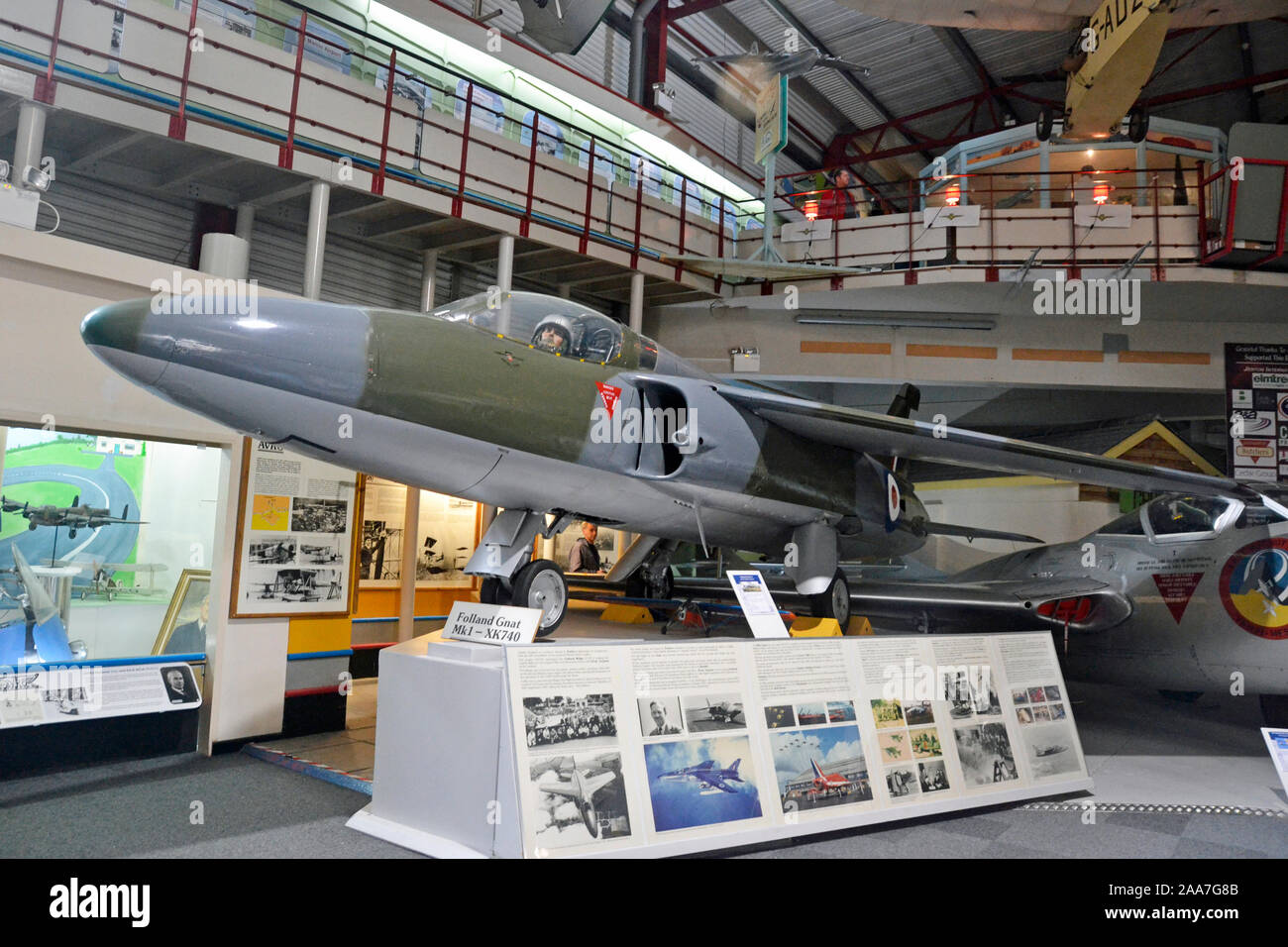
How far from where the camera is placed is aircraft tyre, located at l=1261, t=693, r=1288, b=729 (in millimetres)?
6359

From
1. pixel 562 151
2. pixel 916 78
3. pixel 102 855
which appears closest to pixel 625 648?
pixel 102 855

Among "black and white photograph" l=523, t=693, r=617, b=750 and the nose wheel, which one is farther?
the nose wheel

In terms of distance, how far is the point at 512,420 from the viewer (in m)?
4.42

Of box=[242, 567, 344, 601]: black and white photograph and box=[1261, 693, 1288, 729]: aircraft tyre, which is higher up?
box=[242, 567, 344, 601]: black and white photograph

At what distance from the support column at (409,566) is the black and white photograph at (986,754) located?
597cm

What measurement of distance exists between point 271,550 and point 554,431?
2.57 meters

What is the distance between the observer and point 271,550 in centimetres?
575

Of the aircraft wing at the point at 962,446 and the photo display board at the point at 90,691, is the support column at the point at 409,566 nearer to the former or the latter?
the photo display board at the point at 90,691

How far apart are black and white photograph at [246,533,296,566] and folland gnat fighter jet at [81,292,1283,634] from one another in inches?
75.8

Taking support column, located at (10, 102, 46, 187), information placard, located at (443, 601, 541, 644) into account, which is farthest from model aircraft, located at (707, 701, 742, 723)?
support column, located at (10, 102, 46, 187)

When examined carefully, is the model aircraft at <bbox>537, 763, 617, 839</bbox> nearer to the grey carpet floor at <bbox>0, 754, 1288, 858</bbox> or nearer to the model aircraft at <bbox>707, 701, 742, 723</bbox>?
the model aircraft at <bbox>707, 701, 742, 723</bbox>

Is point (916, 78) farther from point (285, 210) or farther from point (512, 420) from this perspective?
point (512, 420)

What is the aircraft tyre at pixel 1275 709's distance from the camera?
20.9 ft

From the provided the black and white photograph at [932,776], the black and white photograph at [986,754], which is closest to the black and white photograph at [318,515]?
the black and white photograph at [932,776]
